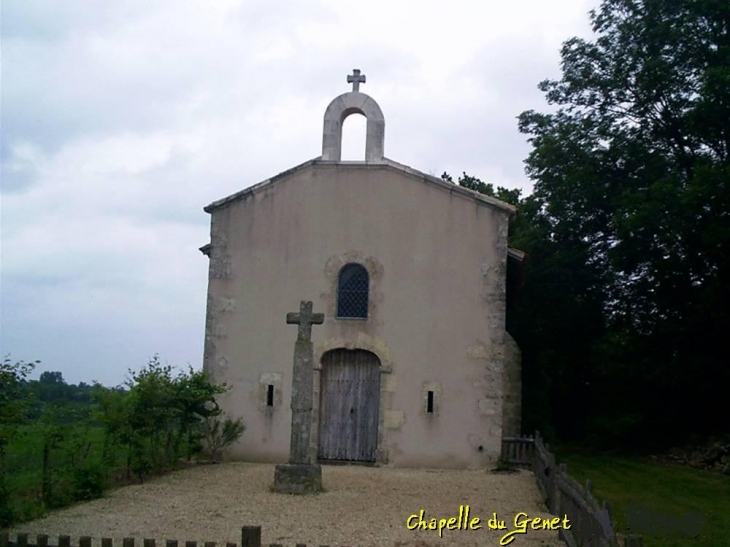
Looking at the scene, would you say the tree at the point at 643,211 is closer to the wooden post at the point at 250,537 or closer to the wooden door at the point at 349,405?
the wooden door at the point at 349,405

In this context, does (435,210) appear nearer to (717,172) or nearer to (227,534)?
(717,172)

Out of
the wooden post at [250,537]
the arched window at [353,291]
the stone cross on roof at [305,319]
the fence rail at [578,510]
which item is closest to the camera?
the fence rail at [578,510]

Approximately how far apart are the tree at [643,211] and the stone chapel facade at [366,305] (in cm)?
576

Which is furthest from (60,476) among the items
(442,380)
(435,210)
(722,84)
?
(722,84)

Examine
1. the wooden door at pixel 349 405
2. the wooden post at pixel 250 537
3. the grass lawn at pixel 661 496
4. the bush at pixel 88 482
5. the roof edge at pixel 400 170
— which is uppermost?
the roof edge at pixel 400 170

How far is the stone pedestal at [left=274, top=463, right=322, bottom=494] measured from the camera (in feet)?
40.0

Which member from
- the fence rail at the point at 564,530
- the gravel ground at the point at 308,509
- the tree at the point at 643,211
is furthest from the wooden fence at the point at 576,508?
the tree at the point at 643,211

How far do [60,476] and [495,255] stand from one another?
31.1 ft

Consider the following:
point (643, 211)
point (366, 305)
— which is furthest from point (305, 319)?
point (643, 211)

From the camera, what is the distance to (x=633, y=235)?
68.1 feet

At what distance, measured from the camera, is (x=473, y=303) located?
16688mm

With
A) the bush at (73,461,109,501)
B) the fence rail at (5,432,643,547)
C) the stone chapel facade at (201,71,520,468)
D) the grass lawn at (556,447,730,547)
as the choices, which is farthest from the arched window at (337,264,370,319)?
the bush at (73,461,109,501)

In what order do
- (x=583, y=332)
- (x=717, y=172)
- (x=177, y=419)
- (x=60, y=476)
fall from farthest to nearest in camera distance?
(x=583, y=332) → (x=717, y=172) → (x=177, y=419) → (x=60, y=476)

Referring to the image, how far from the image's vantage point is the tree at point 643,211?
793 inches
